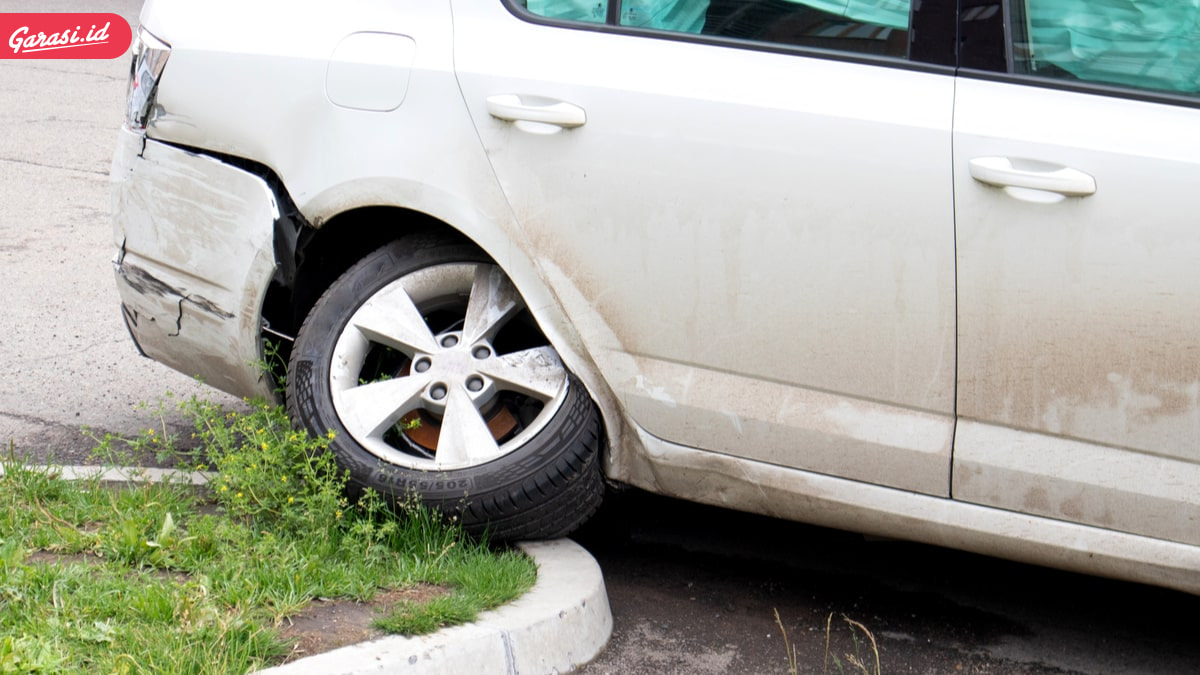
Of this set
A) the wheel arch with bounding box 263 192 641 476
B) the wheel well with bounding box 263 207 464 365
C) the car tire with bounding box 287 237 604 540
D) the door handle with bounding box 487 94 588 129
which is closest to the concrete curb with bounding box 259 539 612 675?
the car tire with bounding box 287 237 604 540

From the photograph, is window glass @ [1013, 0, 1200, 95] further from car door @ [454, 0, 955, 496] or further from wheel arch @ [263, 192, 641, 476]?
wheel arch @ [263, 192, 641, 476]

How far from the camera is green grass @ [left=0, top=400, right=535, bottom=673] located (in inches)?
106

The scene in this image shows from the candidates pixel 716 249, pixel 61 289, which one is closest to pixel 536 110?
pixel 716 249

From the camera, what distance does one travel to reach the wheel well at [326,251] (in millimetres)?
3484

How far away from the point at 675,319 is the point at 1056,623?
4.41 ft

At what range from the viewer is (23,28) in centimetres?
1405

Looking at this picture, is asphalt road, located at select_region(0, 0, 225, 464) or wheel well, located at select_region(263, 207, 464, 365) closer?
wheel well, located at select_region(263, 207, 464, 365)

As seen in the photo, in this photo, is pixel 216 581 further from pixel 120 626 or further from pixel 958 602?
pixel 958 602

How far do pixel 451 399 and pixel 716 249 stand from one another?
773 millimetres

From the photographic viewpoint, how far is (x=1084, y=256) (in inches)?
107

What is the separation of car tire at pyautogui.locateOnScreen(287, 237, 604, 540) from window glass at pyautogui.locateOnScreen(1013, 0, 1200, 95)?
1.30 metres

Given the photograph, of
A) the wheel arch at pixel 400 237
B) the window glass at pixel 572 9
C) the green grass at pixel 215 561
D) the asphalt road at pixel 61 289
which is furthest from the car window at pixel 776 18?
the asphalt road at pixel 61 289

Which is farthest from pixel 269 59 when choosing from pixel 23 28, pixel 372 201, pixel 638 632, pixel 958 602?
pixel 23 28

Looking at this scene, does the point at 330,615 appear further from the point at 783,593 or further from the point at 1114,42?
the point at 1114,42
